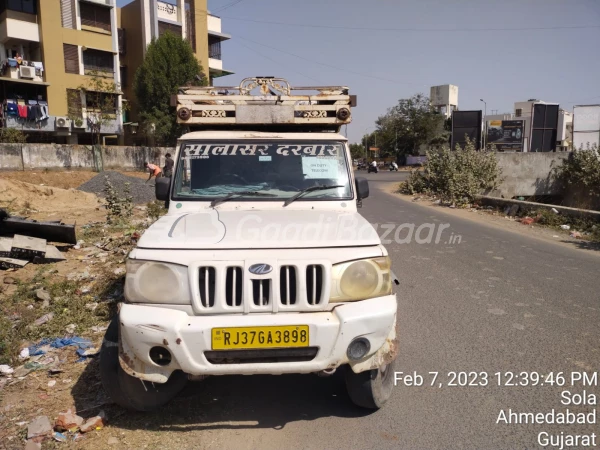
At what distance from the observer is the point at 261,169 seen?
444 centimetres

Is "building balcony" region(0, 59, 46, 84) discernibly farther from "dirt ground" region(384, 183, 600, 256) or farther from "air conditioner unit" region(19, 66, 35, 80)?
"dirt ground" region(384, 183, 600, 256)

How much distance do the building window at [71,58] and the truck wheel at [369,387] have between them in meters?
35.7

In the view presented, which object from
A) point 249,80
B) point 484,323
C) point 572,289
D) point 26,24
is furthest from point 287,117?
point 26,24

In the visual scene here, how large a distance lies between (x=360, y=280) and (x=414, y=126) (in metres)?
63.6

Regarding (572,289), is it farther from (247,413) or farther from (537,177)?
(537,177)

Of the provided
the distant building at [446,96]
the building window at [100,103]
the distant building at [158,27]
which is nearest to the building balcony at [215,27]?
the distant building at [158,27]

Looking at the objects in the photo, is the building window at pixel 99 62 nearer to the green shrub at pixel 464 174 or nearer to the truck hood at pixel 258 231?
the green shrub at pixel 464 174

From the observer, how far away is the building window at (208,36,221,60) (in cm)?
4428

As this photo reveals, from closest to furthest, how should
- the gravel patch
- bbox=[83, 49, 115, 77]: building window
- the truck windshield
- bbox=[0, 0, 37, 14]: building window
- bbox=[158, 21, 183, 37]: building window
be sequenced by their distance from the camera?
the truck windshield → the gravel patch → bbox=[0, 0, 37, 14]: building window → bbox=[83, 49, 115, 77]: building window → bbox=[158, 21, 183, 37]: building window

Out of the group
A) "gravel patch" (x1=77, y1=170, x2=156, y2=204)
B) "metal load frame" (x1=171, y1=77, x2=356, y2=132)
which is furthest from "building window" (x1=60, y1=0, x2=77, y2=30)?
"metal load frame" (x1=171, y1=77, x2=356, y2=132)

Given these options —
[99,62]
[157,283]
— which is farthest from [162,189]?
[99,62]

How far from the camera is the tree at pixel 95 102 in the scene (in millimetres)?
31125

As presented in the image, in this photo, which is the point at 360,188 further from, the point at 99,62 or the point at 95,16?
the point at 95,16

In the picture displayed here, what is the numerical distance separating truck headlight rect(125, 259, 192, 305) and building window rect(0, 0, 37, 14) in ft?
117
